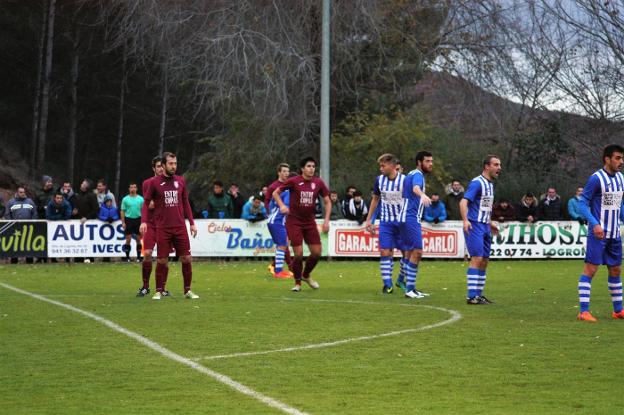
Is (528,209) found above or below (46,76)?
below

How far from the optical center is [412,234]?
1780cm

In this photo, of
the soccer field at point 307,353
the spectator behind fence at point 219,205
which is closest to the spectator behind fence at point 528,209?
the spectator behind fence at point 219,205

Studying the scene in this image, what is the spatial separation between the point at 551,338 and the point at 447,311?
315 cm

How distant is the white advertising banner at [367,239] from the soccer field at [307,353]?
35.9 feet

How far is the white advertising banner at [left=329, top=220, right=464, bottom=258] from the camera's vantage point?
30328mm

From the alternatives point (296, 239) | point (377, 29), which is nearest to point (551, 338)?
point (296, 239)

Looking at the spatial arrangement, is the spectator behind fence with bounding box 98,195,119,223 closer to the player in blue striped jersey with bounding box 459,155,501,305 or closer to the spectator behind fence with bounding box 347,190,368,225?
the spectator behind fence with bounding box 347,190,368,225

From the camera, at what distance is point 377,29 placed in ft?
115

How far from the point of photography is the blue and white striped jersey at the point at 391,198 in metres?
17.9

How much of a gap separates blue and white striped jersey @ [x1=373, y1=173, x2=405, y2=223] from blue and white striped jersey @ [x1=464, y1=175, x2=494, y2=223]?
1950 millimetres

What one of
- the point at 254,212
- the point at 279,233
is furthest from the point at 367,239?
the point at 279,233

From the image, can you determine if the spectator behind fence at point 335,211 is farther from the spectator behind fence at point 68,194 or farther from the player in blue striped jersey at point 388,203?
the player in blue striped jersey at point 388,203

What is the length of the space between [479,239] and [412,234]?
6.20ft

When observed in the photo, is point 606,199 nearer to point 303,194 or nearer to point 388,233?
point 388,233
